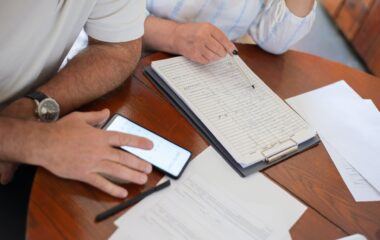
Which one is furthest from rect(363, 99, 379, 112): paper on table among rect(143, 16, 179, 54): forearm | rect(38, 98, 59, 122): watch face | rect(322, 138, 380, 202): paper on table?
rect(38, 98, 59, 122): watch face

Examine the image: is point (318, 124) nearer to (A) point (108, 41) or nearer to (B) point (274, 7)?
(B) point (274, 7)

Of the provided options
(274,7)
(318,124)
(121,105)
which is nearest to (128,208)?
(121,105)

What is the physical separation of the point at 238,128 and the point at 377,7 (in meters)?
1.89

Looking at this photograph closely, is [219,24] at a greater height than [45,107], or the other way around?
[219,24]

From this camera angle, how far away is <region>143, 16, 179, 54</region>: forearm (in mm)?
970

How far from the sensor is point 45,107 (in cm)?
75

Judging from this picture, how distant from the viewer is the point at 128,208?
Result: 0.64 m

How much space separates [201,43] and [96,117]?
0.36 m

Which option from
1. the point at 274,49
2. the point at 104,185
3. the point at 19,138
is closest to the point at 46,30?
the point at 19,138

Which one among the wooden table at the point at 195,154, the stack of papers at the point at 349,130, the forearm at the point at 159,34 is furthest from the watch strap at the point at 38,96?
the stack of papers at the point at 349,130

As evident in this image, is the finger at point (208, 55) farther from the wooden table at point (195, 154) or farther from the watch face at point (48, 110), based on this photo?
the watch face at point (48, 110)

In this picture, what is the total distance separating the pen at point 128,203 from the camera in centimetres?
62

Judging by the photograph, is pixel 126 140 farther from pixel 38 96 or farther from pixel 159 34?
pixel 159 34

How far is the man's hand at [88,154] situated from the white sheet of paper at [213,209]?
58 mm
